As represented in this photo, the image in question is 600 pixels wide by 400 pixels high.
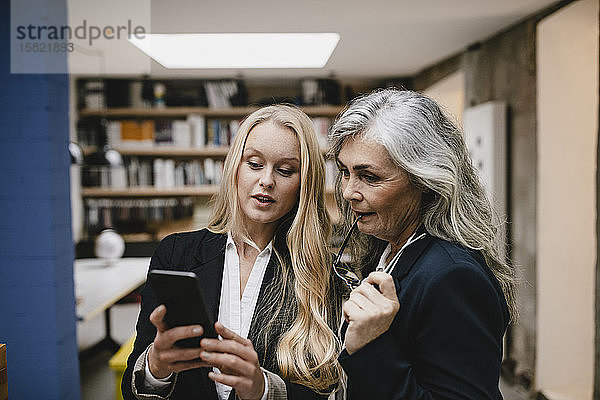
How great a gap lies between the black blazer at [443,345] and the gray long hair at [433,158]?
0.11 meters

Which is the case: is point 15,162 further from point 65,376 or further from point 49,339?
point 65,376

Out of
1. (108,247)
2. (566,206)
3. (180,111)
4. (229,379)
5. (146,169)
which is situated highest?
(180,111)

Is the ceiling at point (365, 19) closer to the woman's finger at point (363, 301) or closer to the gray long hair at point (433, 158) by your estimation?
the gray long hair at point (433, 158)

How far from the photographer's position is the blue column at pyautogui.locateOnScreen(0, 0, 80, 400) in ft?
7.73

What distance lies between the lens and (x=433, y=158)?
1289mm

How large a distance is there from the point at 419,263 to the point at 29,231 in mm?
1750

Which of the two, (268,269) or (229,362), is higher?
(268,269)

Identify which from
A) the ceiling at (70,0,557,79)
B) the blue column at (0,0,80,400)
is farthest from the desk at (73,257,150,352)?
the ceiling at (70,0,557,79)

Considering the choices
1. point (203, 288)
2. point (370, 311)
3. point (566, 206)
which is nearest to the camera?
point (370, 311)

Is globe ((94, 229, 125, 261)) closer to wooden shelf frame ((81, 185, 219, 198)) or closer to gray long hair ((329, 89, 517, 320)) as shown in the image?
wooden shelf frame ((81, 185, 219, 198))

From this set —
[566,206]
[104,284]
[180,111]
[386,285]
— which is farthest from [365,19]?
[180,111]

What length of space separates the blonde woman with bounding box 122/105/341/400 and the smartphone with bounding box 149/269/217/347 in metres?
0.22

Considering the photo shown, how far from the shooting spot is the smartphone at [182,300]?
1.12 metres

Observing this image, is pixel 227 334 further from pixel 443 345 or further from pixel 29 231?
pixel 29 231
